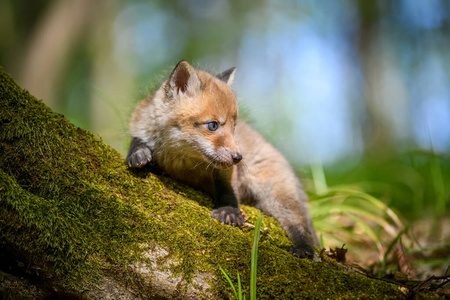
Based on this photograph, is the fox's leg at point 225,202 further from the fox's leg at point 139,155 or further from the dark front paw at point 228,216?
the fox's leg at point 139,155

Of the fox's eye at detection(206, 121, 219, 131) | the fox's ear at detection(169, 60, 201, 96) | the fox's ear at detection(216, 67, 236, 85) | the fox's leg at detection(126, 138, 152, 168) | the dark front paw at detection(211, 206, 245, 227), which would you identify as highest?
the fox's ear at detection(216, 67, 236, 85)

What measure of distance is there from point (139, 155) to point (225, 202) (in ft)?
2.71

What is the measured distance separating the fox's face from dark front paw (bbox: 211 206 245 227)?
1.33 feet

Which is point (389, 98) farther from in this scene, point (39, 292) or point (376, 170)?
point (39, 292)

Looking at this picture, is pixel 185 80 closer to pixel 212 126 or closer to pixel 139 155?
pixel 212 126

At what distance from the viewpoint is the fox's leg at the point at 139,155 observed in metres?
2.43

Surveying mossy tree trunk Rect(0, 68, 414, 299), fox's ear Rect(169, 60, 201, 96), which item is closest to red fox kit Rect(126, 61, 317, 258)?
fox's ear Rect(169, 60, 201, 96)

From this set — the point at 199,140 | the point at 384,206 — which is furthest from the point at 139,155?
the point at 384,206

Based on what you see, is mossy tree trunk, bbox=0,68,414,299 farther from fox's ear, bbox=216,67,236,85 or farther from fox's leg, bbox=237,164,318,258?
fox's ear, bbox=216,67,236,85

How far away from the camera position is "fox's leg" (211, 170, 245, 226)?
8.21ft

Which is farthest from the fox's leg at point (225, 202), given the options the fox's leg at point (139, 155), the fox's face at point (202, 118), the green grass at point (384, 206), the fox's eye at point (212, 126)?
the green grass at point (384, 206)

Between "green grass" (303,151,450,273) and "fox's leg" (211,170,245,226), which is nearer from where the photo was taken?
"fox's leg" (211,170,245,226)

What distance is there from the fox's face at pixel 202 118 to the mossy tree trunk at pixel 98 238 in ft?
2.22

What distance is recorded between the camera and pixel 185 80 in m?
3.07
